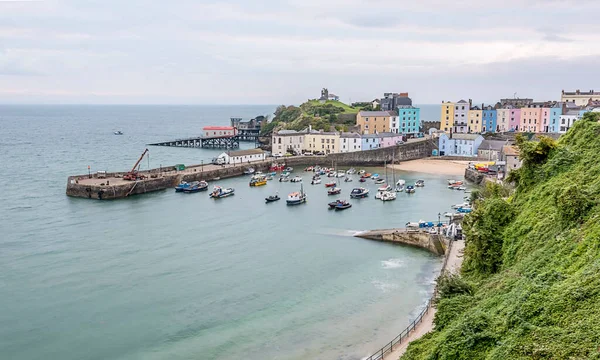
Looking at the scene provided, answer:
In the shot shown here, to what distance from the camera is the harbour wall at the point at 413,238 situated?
94.3 feet

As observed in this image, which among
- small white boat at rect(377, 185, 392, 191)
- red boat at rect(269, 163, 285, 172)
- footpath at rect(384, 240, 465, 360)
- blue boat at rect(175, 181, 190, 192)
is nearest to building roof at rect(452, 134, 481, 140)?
small white boat at rect(377, 185, 392, 191)

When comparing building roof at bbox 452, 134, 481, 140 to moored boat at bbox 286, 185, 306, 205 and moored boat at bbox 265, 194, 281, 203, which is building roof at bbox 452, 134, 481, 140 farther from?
moored boat at bbox 265, 194, 281, 203

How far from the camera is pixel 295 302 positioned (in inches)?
880

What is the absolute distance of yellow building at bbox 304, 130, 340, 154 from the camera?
6788cm

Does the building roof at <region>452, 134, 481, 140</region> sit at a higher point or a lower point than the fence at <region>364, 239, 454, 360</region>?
higher

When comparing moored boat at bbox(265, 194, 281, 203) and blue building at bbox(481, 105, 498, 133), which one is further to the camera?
blue building at bbox(481, 105, 498, 133)

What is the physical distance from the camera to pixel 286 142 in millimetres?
68062

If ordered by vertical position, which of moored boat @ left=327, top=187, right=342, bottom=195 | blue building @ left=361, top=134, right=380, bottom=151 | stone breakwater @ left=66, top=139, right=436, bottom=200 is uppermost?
blue building @ left=361, top=134, right=380, bottom=151

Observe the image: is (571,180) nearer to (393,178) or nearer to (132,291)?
(132,291)

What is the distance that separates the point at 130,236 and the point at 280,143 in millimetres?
36922

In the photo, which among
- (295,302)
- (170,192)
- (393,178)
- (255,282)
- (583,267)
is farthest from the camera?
(393,178)

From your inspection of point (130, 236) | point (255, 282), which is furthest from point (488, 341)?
point (130, 236)

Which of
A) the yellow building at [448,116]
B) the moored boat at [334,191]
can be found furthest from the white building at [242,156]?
the yellow building at [448,116]

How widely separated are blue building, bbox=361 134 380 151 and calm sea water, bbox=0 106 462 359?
924 inches
